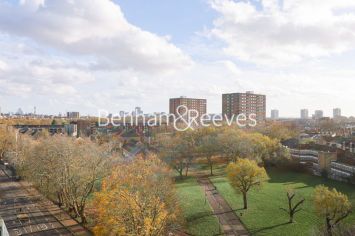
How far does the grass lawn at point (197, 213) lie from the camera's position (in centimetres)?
3788

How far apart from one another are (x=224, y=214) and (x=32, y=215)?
23.7m

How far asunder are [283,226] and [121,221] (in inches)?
752

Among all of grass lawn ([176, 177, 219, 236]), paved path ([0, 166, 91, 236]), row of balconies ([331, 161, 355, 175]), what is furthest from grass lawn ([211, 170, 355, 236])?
paved path ([0, 166, 91, 236])

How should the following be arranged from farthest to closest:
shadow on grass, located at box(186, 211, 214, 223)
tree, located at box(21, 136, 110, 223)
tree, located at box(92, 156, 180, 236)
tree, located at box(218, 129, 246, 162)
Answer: tree, located at box(218, 129, 246, 162), tree, located at box(21, 136, 110, 223), shadow on grass, located at box(186, 211, 214, 223), tree, located at box(92, 156, 180, 236)

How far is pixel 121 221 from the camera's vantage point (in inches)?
1100

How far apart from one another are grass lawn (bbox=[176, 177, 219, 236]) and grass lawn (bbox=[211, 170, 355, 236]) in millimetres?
3468

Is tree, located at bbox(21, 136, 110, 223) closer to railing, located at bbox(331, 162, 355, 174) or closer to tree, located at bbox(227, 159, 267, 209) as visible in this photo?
tree, located at bbox(227, 159, 267, 209)

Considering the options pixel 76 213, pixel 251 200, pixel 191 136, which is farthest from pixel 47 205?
pixel 191 136

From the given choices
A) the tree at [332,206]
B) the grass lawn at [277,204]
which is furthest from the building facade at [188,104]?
the tree at [332,206]

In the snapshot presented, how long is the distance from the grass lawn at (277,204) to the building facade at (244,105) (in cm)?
9615

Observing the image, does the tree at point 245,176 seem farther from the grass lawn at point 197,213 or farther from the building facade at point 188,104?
the building facade at point 188,104

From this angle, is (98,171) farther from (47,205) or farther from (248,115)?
(248,115)

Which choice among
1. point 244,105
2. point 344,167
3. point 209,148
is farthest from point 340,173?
point 244,105

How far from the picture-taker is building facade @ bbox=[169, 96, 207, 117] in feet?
570
